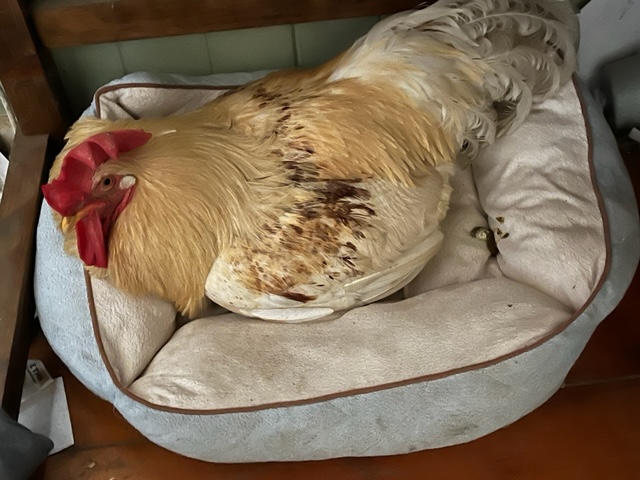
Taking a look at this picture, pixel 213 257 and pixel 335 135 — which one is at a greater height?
pixel 335 135

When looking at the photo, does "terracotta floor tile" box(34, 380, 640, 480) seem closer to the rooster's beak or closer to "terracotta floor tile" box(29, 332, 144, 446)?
"terracotta floor tile" box(29, 332, 144, 446)

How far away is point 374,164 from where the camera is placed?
0.92 m

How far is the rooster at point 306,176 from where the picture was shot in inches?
35.0

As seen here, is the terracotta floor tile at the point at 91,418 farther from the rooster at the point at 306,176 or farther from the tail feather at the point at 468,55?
the tail feather at the point at 468,55

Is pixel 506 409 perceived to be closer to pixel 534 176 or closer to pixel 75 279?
pixel 534 176

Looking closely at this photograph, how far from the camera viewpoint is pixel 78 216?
2.89 ft

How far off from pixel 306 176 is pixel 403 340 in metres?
0.28

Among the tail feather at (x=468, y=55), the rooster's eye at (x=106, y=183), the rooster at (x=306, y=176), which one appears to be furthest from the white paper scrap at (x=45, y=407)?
the tail feather at (x=468, y=55)

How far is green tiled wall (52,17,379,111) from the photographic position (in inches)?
48.6

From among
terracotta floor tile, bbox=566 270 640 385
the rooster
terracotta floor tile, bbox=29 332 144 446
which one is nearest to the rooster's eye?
the rooster

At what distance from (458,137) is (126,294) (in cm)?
56

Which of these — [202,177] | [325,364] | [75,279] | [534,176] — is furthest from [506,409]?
[75,279]

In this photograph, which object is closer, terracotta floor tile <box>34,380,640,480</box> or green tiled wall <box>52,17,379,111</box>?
terracotta floor tile <box>34,380,640,480</box>

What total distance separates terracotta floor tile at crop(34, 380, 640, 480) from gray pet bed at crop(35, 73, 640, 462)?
47mm
